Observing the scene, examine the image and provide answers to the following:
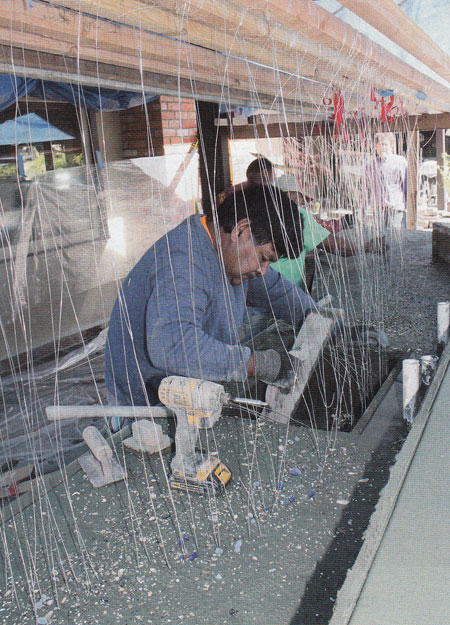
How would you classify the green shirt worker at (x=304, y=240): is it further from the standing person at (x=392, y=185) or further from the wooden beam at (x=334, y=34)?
the wooden beam at (x=334, y=34)

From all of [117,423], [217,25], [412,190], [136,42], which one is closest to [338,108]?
[136,42]

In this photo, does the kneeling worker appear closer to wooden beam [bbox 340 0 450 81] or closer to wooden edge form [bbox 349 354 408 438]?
wooden edge form [bbox 349 354 408 438]

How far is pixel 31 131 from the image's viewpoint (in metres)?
4.89

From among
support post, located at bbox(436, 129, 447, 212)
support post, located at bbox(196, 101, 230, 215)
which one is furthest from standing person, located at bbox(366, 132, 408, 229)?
support post, located at bbox(436, 129, 447, 212)

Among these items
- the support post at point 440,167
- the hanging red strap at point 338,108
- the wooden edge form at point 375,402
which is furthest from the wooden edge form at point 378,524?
the support post at point 440,167

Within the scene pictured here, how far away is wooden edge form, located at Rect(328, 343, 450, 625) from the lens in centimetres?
140

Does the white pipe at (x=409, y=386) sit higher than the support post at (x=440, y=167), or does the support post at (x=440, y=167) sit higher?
the support post at (x=440, y=167)

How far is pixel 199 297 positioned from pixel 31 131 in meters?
3.35

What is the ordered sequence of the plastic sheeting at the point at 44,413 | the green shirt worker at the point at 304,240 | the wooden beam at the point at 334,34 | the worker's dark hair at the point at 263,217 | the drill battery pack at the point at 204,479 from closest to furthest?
the wooden beam at the point at 334,34 → the drill battery pack at the point at 204,479 → the worker's dark hair at the point at 263,217 → the plastic sheeting at the point at 44,413 → the green shirt worker at the point at 304,240

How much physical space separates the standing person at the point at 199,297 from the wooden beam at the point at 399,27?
77 cm

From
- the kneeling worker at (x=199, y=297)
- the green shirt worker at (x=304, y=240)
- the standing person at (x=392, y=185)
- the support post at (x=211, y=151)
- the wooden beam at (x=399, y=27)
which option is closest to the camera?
the wooden beam at (x=399, y=27)

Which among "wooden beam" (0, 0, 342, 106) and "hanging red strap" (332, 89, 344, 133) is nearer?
"wooden beam" (0, 0, 342, 106)

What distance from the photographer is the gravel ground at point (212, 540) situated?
5.20ft

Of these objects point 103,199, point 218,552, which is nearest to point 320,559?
point 218,552
